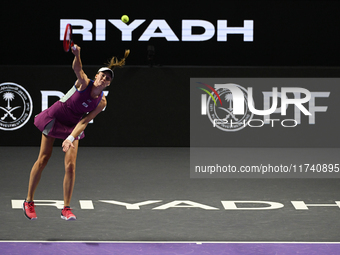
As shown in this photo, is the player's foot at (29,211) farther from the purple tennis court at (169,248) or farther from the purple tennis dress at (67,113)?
the purple tennis dress at (67,113)

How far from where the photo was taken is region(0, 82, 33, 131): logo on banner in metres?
9.90

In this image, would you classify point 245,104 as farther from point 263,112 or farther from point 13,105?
point 13,105

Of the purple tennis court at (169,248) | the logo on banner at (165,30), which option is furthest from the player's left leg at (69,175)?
the logo on banner at (165,30)

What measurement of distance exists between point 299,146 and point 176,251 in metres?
5.88

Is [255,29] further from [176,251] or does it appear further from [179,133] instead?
[176,251]

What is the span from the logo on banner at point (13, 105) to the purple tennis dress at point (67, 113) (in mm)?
4618

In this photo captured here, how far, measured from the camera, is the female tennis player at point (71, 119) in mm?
5207

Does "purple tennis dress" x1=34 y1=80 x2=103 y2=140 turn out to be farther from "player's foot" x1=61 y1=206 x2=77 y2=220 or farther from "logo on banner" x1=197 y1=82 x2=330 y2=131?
"logo on banner" x1=197 y1=82 x2=330 y2=131

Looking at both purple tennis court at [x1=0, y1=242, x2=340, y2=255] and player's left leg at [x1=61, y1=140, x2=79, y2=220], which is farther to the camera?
player's left leg at [x1=61, y1=140, x2=79, y2=220]

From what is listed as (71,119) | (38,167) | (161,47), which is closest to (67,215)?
(38,167)

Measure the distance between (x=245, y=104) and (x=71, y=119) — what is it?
5.03m

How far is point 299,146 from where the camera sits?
33.4ft

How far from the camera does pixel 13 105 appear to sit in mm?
9906

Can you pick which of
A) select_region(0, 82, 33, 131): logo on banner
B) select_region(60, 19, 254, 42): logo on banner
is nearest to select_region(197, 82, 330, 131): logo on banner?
select_region(60, 19, 254, 42): logo on banner
